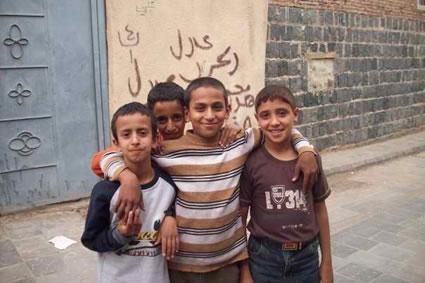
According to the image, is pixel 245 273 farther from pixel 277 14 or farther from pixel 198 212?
pixel 277 14

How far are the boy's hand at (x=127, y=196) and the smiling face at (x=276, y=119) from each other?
64 centimetres

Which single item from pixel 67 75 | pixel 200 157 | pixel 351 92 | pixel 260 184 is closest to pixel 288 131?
pixel 260 184

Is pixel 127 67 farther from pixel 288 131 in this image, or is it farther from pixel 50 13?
pixel 288 131

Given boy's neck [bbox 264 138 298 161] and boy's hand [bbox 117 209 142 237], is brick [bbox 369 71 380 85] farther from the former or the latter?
boy's hand [bbox 117 209 142 237]

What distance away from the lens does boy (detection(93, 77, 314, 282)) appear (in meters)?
1.82

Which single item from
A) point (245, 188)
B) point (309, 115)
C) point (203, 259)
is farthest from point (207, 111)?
point (309, 115)

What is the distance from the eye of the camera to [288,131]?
1.97 metres

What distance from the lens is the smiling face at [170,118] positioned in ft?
6.86

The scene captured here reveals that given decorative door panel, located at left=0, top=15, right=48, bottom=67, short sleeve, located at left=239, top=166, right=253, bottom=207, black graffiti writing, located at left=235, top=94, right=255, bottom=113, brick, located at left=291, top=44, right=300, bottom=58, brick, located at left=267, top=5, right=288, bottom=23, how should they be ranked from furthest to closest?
brick, located at left=291, top=44, right=300, bottom=58
brick, located at left=267, top=5, right=288, bottom=23
black graffiti writing, located at left=235, top=94, right=255, bottom=113
decorative door panel, located at left=0, top=15, right=48, bottom=67
short sleeve, located at left=239, top=166, right=253, bottom=207

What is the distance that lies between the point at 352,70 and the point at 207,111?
23.6 feet

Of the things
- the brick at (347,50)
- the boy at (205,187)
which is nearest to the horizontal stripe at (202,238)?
the boy at (205,187)

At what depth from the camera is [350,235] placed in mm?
4430

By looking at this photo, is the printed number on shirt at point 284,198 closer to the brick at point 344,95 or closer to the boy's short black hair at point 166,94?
the boy's short black hair at point 166,94

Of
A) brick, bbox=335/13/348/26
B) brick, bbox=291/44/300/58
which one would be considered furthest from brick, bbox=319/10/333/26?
brick, bbox=291/44/300/58
